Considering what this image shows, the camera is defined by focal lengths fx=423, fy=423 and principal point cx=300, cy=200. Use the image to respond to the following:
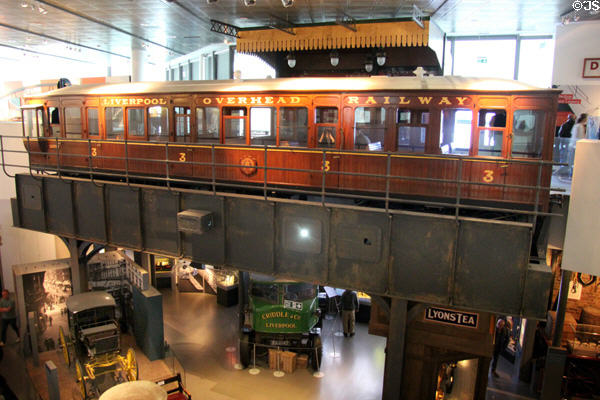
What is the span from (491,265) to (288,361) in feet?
27.1

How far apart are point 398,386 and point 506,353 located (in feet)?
28.1

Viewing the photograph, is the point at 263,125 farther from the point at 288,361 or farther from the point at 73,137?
the point at 288,361

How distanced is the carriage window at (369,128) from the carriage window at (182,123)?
16.5 feet

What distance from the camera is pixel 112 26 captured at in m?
20.9

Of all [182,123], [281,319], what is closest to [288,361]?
[281,319]

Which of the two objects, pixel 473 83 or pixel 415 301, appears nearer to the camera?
pixel 415 301

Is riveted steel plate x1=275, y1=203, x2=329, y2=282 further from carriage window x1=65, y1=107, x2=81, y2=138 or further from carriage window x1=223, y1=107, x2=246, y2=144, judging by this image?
carriage window x1=65, y1=107, x2=81, y2=138

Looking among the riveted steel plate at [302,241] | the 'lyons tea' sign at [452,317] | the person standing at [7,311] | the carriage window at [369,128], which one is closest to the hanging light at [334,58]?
the carriage window at [369,128]

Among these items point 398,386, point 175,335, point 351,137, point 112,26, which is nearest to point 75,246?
point 175,335

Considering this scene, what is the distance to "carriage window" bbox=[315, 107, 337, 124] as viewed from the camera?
10.5m

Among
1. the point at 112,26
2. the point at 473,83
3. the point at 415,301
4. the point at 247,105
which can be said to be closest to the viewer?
the point at 415,301

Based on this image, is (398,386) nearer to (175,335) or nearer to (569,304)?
(569,304)

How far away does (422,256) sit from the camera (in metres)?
7.72

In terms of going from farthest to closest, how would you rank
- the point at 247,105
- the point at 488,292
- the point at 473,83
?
the point at 247,105
the point at 473,83
the point at 488,292
